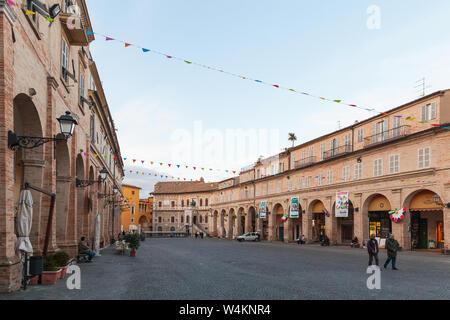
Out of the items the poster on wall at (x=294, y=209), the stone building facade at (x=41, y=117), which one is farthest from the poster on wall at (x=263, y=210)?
the stone building facade at (x=41, y=117)

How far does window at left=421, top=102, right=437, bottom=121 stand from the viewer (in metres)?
28.7

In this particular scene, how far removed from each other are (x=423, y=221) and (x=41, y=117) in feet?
94.1

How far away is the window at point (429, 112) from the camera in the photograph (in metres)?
28.7

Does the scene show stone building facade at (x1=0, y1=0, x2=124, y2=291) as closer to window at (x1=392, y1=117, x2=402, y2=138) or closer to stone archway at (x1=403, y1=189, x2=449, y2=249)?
stone archway at (x1=403, y1=189, x2=449, y2=249)

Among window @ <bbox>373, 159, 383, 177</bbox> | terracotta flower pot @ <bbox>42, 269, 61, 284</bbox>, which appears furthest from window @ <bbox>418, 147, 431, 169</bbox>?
terracotta flower pot @ <bbox>42, 269, 61, 284</bbox>

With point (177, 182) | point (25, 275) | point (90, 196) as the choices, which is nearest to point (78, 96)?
point (90, 196)

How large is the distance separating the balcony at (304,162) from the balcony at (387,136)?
909 centimetres

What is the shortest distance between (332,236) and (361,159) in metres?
8.62

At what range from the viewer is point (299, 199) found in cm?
A: 4578

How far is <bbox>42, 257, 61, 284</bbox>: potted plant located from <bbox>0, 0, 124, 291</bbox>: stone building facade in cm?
112

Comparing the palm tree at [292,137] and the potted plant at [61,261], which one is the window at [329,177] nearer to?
the palm tree at [292,137]

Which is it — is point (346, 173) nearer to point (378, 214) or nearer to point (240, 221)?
point (378, 214)

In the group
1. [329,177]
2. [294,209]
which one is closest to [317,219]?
[294,209]
